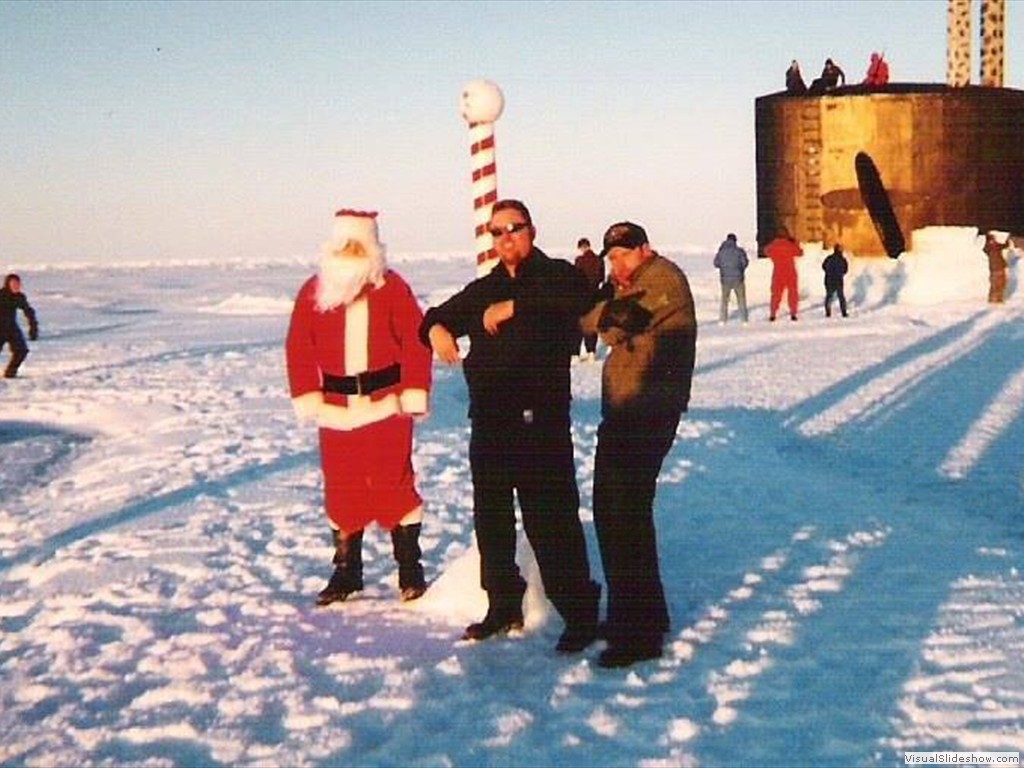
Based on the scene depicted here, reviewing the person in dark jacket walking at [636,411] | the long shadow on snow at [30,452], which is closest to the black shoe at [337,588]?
the person in dark jacket walking at [636,411]

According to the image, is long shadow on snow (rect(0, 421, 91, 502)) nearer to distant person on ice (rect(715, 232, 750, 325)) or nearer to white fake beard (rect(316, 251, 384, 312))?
white fake beard (rect(316, 251, 384, 312))

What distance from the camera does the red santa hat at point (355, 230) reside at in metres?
5.14

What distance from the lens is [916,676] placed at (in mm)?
4320

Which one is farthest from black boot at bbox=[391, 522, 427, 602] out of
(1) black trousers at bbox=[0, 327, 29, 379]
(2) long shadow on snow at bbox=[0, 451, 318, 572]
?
(1) black trousers at bbox=[0, 327, 29, 379]

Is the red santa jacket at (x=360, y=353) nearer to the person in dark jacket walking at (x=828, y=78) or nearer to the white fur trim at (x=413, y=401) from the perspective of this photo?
the white fur trim at (x=413, y=401)

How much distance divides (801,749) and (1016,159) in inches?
1013

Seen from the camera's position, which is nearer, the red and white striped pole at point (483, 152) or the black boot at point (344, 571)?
the black boot at point (344, 571)

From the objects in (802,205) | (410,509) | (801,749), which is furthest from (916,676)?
(802,205)

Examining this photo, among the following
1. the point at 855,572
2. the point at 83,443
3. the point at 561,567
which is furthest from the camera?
the point at 83,443

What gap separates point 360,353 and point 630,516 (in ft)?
4.88

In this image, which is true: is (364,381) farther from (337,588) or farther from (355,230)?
(337,588)

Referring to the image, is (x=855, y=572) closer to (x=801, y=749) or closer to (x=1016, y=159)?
(x=801, y=749)

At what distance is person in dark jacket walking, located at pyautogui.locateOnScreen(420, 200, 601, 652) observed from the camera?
179 inches

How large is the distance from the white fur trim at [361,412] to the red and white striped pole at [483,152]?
1.06 m
